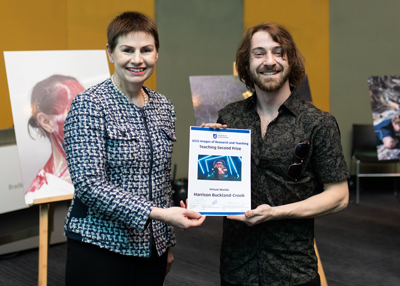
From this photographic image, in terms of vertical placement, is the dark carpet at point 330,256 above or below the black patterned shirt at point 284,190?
below

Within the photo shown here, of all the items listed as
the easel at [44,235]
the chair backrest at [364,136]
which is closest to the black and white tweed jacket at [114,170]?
the easel at [44,235]

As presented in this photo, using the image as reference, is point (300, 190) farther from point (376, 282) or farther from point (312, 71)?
point (312, 71)

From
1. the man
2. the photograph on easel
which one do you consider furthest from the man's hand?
the photograph on easel

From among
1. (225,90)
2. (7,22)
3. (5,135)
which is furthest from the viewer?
(7,22)

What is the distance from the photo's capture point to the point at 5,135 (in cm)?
379

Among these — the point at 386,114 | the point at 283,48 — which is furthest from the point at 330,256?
the point at 283,48

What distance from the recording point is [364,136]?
21.6ft

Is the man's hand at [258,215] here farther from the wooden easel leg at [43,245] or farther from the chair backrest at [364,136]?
the chair backrest at [364,136]

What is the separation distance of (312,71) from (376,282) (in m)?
4.18

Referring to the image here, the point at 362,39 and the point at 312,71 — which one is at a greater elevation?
the point at 362,39

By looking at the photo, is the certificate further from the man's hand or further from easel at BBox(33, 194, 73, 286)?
easel at BBox(33, 194, 73, 286)

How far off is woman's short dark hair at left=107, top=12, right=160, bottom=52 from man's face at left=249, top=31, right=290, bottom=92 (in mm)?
414

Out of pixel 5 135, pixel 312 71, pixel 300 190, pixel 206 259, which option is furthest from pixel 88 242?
pixel 312 71

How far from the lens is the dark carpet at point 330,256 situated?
336 cm
